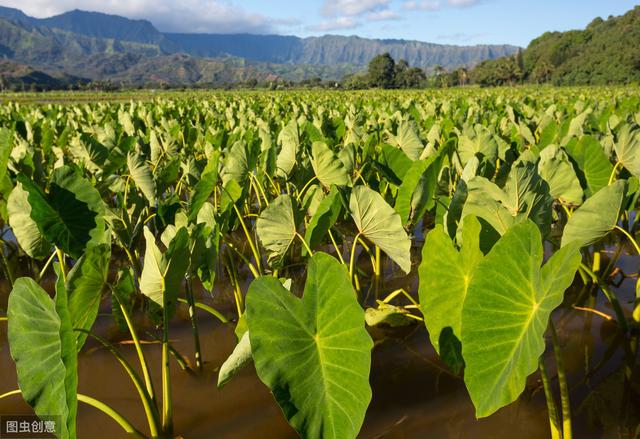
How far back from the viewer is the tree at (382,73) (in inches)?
1608

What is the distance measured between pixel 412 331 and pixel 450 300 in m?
0.81

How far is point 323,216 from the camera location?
1.46 m

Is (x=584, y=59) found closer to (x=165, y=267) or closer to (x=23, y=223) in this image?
(x=23, y=223)

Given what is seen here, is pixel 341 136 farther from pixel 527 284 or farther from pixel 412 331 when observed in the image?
pixel 527 284

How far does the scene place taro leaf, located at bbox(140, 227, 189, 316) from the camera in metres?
1.10

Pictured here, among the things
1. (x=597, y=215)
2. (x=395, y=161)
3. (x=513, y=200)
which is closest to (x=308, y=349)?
(x=513, y=200)

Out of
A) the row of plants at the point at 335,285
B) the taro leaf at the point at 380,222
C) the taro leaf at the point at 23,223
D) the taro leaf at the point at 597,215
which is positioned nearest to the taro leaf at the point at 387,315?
the row of plants at the point at 335,285

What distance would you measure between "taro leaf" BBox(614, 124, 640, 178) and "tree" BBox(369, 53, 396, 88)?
40144 millimetres

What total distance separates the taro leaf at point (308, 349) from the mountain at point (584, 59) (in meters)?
42.4

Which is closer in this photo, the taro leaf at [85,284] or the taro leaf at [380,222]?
the taro leaf at [85,284]

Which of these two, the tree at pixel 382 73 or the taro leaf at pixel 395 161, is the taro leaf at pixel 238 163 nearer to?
the taro leaf at pixel 395 161

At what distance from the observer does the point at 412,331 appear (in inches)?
72.8

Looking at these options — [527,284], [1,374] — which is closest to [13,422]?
[1,374]

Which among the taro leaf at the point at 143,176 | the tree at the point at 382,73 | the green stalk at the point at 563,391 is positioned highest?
the tree at the point at 382,73
